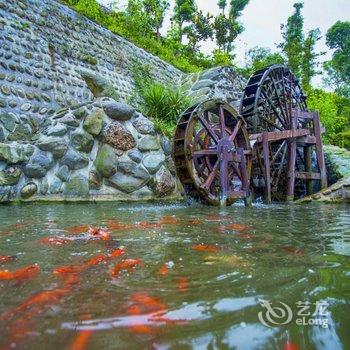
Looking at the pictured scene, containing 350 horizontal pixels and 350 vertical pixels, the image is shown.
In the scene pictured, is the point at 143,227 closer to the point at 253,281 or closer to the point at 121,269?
the point at 121,269

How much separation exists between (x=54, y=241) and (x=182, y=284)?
1.16m

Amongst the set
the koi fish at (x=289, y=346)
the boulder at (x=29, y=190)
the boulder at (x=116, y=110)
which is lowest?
the boulder at (x=29, y=190)

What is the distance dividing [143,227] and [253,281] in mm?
1671

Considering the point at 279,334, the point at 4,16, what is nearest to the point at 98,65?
the point at 4,16

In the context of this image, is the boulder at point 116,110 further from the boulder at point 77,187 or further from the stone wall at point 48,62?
the stone wall at point 48,62

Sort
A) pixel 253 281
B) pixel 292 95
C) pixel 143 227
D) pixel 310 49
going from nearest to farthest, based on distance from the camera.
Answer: pixel 253 281
pixel 143 227
pixel 292 95
pixel 310 49

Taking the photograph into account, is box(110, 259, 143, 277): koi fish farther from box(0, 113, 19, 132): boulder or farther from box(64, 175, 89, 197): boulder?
box(0, 113, 19, 132): boulder

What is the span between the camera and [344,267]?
1624 millimetres

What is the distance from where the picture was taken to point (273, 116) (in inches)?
418

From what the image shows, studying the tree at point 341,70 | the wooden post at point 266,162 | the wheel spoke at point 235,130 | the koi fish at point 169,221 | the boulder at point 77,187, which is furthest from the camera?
the tree at point 341,70

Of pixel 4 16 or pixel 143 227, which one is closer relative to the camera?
pixel 143 227

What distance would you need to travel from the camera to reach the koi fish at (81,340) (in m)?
0.88

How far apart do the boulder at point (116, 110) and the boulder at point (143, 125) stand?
0.79 ft

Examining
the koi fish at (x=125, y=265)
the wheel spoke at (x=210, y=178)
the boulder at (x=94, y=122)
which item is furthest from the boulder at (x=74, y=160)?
the koi fish at (x=125, y=265)
